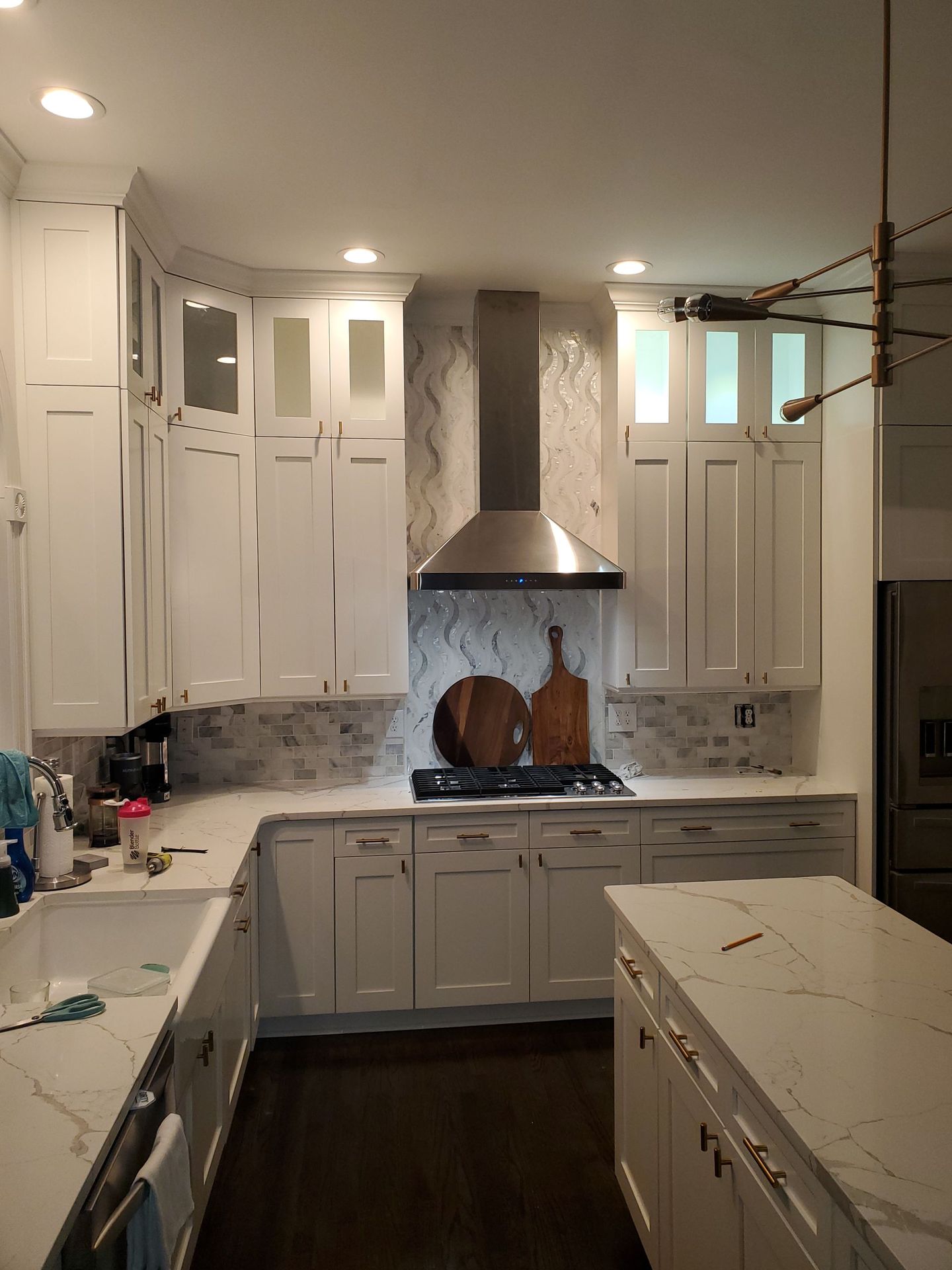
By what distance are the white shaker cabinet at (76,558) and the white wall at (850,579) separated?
103 inches

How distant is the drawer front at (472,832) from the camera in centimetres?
329

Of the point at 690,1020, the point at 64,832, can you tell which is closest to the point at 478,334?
the point at 64,832

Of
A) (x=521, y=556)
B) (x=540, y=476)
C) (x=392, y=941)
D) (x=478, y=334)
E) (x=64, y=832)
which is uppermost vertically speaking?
(x=478, y=334)

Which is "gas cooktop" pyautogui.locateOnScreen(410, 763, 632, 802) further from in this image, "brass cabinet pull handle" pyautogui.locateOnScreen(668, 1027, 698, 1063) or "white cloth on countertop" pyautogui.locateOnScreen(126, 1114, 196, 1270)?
"white cloth on countertop" pyautogui.locateOnScreen(126, 1114, 196, 1270)

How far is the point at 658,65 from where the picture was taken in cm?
204

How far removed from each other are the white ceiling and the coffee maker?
70.1 inches

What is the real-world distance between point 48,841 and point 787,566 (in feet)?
9.49

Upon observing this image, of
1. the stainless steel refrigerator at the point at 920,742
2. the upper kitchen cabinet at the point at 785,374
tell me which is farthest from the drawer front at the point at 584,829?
the upper kitchen cabinet at the point at 785,374

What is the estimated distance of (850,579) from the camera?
3426 mm

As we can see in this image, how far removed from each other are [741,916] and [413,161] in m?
2.19

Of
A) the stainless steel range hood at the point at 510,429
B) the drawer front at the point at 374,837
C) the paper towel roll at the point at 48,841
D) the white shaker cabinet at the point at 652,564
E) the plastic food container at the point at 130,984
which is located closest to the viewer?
the plastic food container at the point at 130,984

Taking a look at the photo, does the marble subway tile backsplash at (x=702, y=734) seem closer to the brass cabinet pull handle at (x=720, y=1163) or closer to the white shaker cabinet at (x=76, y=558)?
the white shaker cabinet at (x=76, y=558)

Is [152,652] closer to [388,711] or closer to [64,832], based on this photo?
[64,832]

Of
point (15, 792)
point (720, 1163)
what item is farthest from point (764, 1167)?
point (15, 792)
